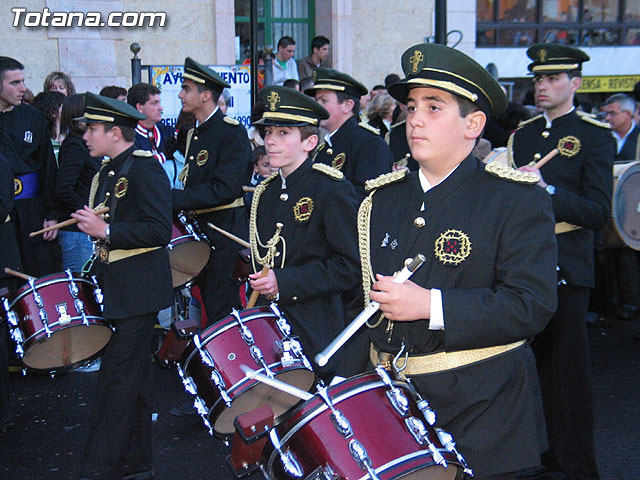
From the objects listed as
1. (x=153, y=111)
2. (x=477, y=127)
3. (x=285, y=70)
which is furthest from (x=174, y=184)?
(x=477, y=127)

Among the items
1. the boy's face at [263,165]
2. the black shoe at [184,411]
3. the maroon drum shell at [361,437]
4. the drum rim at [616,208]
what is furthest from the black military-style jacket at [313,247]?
the boy's face at [263,165]

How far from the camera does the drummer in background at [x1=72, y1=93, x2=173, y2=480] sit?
3.96 metres

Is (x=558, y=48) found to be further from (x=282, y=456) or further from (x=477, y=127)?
(x=282, y=456)

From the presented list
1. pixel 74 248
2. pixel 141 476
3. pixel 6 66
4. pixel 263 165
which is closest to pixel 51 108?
pixel 6 66

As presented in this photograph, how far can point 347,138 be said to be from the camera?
5.44 meters

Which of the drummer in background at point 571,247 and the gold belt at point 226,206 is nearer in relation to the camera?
the drummer in background at point 571,247

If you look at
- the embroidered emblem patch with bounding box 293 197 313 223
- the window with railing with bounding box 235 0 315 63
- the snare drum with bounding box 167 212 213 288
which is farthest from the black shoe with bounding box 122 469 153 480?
the window with railing with bounding box 235 0 315 63

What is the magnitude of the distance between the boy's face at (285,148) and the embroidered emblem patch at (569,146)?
129 cm

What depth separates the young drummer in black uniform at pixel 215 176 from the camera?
17.0 ft

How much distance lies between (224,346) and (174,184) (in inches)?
180

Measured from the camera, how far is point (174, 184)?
25.7 ft

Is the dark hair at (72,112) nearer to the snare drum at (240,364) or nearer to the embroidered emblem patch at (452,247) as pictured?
the snare drum at (240,364)

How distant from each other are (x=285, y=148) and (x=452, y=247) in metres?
1.73

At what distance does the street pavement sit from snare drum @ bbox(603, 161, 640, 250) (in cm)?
107
